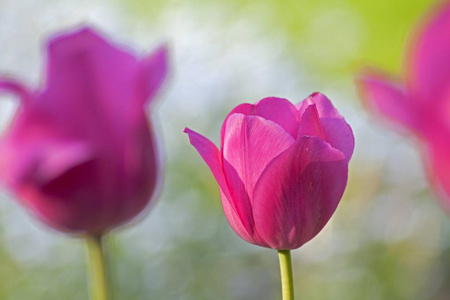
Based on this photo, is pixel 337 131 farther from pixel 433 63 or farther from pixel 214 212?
pixel 214 212

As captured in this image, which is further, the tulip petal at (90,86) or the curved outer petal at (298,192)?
the tulip petal at (90,86)

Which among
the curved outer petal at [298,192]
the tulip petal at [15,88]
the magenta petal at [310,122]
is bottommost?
the curved outer petal at [298,192]

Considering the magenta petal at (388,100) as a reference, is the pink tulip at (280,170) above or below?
below

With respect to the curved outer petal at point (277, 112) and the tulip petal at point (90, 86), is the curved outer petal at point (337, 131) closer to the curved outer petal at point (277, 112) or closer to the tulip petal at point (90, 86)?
the curved outer petal at point (277, 112)

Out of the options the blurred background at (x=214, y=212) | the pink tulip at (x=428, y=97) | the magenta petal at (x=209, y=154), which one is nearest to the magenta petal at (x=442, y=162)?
the pink tulip at (x=428, y=97)

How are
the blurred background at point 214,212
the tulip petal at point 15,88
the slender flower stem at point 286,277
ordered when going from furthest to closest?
the blurred background at point 214,212 → the tulip petal at point 15,88 → the slender flower stem at point 286,277

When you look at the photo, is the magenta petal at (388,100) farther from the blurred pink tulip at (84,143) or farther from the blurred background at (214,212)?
the blurred background at (214,212)

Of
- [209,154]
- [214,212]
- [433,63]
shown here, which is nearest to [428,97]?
[433,63]

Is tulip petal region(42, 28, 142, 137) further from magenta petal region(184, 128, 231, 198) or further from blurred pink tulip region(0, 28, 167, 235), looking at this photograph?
magenta petal region(184, 128, 231, 198)

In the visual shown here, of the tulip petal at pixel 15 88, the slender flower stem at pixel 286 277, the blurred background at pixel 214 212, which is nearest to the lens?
the slender flower stem at pixel 286 277

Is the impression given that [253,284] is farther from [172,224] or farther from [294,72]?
[294,72]
